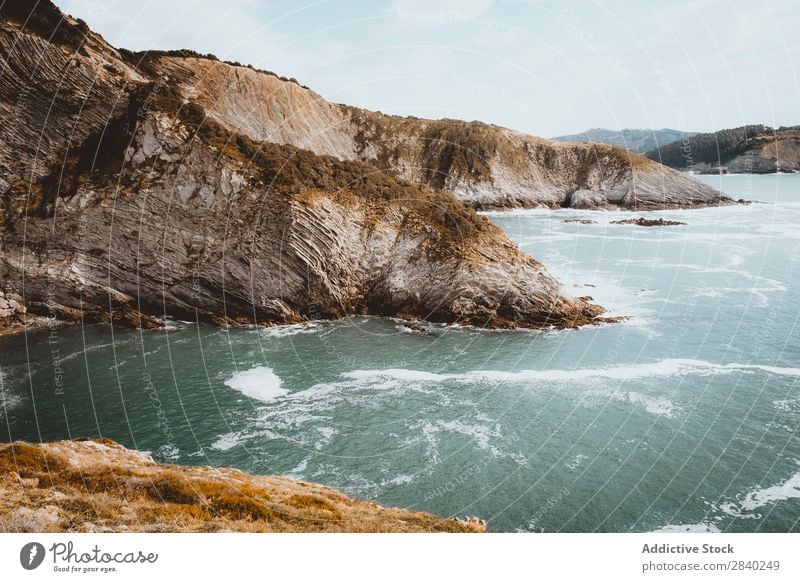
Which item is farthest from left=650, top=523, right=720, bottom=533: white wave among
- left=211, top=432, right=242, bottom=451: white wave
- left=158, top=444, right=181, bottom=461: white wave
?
left=158, top=444, right=181, bottom=461: white wave

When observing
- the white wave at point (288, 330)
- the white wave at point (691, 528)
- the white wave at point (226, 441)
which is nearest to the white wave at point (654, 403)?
the white wave at point (691, 528)

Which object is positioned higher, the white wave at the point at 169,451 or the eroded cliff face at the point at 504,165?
the eroded cliff face at the point at 504,165

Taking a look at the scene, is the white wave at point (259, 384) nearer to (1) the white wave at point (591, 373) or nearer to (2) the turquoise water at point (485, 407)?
(2) the turquoise water at point (485, 407)

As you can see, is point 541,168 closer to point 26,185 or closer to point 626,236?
point 626,236

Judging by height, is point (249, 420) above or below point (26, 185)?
below

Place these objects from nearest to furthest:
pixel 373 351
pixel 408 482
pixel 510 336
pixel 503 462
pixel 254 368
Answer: pixel 408 482 → pixel 503 462 → pixel 254 368 → pixel 373 351 → pixel 510 336

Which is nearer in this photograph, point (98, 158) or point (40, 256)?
point (40, 256)

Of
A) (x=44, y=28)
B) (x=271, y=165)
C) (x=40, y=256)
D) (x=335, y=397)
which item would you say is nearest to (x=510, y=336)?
(x=335, y=397)

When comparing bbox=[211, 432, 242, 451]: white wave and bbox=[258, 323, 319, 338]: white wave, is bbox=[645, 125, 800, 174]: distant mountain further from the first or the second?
bbox=[211, 432, 242, 451]: white wave
